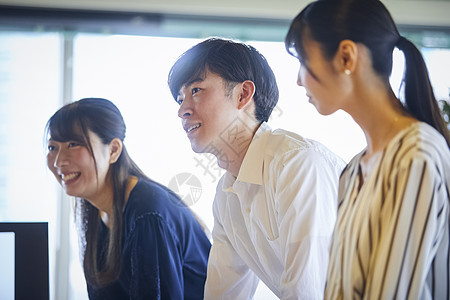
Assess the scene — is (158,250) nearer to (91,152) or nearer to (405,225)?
(91,152)

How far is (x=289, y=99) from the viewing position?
6.73ft

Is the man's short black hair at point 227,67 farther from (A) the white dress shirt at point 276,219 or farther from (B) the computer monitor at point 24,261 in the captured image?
(B) the computer monitor at point 24,261

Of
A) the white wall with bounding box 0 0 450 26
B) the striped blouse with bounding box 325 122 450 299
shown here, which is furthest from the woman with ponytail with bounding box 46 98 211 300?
the striped blouse with bounding box 325 122 450 299

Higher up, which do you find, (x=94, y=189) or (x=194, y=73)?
(x=194, y=73)

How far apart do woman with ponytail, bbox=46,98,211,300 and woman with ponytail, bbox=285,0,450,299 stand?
68 cm

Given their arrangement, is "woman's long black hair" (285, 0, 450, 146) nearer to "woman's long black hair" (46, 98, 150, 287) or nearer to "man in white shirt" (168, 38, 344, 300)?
"man in white shirt" (168, 38, 344, 300)

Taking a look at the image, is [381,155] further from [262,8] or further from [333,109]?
[262,8]

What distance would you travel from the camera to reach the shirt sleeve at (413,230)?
60 centimetres

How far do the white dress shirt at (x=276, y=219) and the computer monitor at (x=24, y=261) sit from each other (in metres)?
0.39

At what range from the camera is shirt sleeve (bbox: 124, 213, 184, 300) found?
4.21 ft

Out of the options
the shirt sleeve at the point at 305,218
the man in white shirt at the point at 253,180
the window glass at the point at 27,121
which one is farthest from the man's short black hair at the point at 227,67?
the window glass at the point at 27,121

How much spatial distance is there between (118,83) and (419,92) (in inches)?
60.6

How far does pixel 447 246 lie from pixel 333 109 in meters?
0.25

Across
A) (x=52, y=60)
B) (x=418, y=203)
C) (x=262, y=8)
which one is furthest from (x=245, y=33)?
(x=418, y=203)
